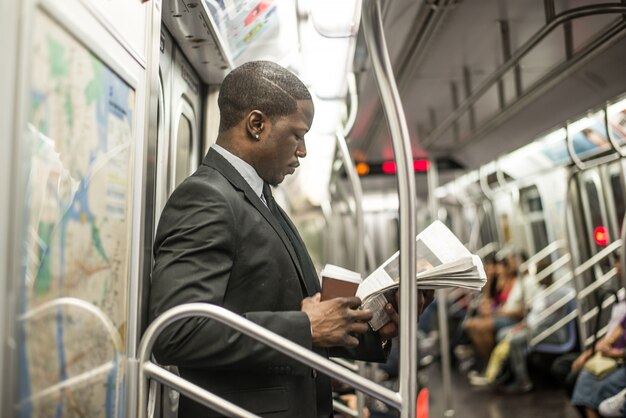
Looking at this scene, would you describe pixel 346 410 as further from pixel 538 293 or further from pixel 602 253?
pixel 538 293

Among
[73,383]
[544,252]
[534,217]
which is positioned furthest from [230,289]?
[534,217]

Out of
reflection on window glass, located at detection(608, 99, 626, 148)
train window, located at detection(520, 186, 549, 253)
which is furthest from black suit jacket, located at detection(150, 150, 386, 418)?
train window, located at detection(520, 186, 549, 253)

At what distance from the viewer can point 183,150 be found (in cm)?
250

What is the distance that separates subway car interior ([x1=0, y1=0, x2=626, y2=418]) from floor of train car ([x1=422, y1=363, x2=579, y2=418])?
42mm

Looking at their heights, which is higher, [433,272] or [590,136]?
[590,136]

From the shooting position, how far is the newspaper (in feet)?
4.52

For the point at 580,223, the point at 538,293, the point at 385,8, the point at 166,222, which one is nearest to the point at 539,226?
the point at 538,293

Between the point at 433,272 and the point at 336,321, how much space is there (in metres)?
0.26

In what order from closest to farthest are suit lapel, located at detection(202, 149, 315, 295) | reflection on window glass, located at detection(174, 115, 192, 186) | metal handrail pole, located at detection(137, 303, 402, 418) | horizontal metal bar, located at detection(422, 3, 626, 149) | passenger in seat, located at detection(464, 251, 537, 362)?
metal handrail pole, located at detection(137, 303, 402, 418) → suit lapel, located at detection(202, 149, 315, 295) → reflection on window glass, located at detection(174, 115, 192, 186) → horizontal metal bar, located at detection(422, 3, 626, 149) → passenger in seat, located at detection(464, 251, 537, 362)

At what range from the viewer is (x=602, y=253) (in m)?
5.74

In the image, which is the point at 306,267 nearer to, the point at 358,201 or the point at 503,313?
the point at 358,201

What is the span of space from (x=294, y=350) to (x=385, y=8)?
6.74 ft

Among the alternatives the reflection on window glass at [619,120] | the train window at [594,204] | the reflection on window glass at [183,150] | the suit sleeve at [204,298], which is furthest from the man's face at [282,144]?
the train window at [594,204]

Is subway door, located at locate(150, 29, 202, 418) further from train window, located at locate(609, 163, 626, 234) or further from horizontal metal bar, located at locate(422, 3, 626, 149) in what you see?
train window, located at locate(609, 163, 626, 234)
